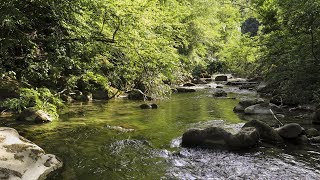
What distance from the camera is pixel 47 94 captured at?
8.84 meters

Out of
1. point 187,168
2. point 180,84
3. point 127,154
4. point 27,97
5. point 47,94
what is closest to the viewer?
point 187,168

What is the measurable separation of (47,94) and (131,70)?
2946 millimetres

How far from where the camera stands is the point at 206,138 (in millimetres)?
7984

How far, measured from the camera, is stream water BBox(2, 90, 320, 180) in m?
6.06

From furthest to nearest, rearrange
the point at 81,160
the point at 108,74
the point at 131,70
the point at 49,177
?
the point at 108,74
the point at 131,70
the point at 81,160
the point at 49,177

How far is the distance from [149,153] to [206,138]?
60.4 inches

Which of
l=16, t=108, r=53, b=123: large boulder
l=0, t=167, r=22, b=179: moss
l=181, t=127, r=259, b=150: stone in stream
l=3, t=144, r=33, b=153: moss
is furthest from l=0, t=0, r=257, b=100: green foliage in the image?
l=181, t=127, r=259, b=150: stone in stream

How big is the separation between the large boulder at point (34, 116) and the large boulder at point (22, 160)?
13.6ft

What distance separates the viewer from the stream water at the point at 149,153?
6059 millimetres

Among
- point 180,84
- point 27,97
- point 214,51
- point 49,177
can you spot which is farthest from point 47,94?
point 214,51

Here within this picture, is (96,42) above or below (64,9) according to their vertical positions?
below

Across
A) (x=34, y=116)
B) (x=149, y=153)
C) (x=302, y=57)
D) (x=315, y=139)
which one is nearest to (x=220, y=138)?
(x=149, y=153)

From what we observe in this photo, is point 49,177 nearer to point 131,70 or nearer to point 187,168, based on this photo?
point 187,168

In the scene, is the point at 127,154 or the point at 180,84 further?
the point at 180,84
